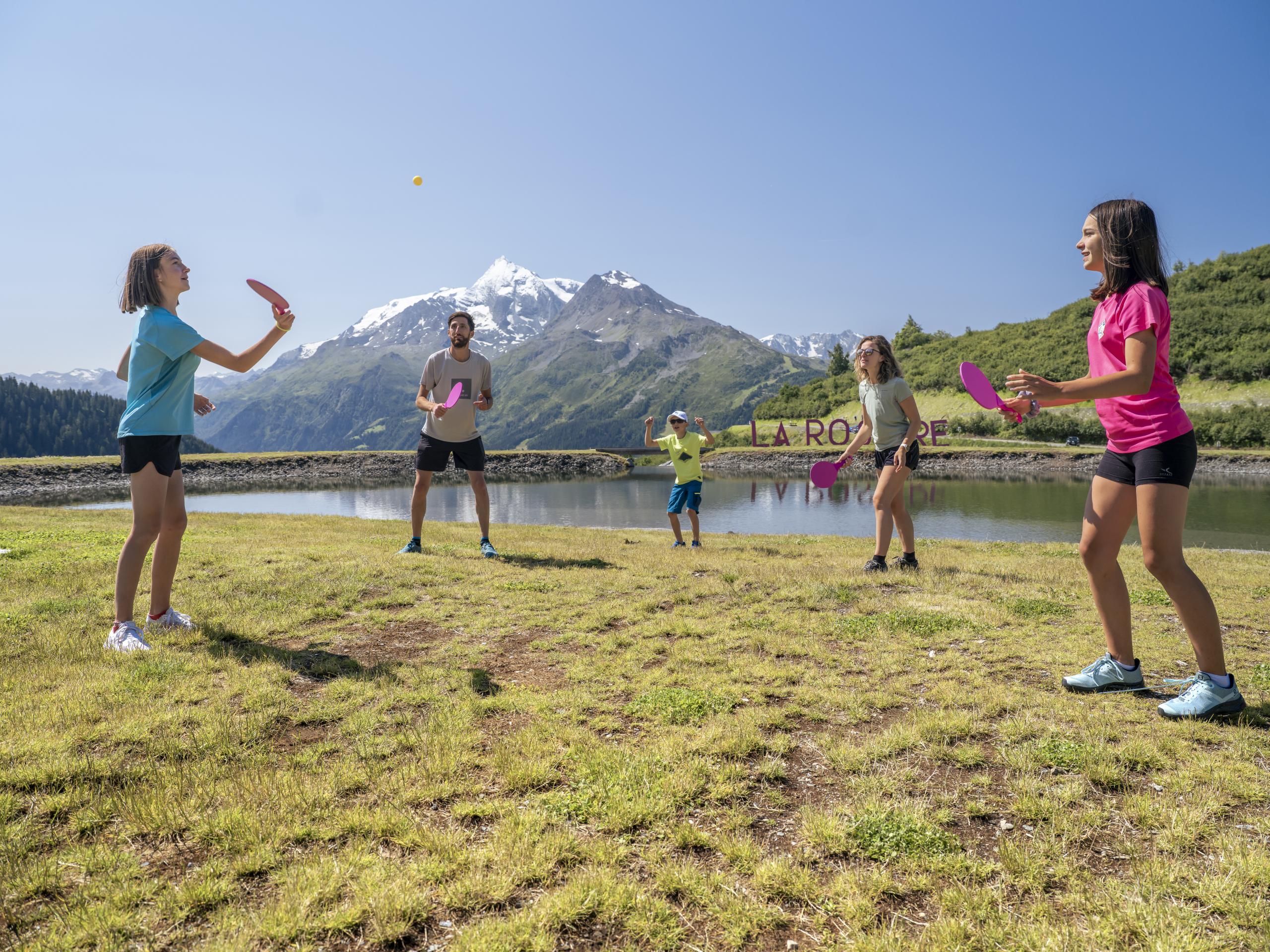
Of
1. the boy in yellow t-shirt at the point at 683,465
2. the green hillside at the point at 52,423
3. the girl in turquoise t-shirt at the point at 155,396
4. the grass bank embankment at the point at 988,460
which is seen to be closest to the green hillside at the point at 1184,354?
the grass bank embankment at the point at 988,460

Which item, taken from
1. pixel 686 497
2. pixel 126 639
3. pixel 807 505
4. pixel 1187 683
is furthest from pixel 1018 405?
pixel 807 505

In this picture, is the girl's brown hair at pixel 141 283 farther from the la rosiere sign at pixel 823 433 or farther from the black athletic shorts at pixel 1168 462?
the la rosiere sign at pixel 823 433

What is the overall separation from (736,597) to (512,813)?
5829mm

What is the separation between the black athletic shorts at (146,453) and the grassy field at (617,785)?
176 cm

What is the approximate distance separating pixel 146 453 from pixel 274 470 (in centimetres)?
9627

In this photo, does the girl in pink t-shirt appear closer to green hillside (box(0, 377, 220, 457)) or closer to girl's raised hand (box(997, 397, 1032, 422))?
girl's raised hand (box(997, 397, 1032, 422))

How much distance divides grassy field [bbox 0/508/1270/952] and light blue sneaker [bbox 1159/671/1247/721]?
0.52 ft

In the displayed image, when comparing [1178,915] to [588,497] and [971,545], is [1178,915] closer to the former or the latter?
[971,545]

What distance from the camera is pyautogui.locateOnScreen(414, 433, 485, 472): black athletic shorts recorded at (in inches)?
471

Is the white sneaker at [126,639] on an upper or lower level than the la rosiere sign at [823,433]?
lower

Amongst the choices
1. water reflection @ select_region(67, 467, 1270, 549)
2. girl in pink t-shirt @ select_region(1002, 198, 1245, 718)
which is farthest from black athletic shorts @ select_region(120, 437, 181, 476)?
water reflection @ select_region(67, 467, 1270, 549)

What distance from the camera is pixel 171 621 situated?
684 centimetres

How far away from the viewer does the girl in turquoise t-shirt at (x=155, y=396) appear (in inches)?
245

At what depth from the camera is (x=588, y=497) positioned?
53.7 m
